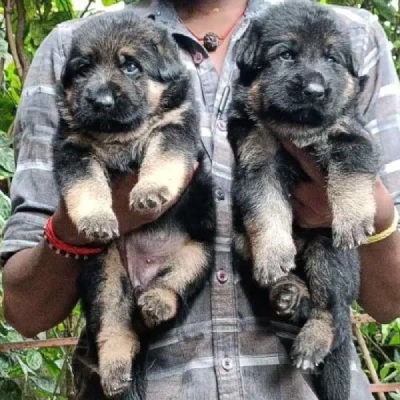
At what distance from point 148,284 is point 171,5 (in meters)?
0.89

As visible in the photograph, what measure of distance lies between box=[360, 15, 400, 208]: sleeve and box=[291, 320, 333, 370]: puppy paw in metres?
0.48

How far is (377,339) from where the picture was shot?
15.6 ft

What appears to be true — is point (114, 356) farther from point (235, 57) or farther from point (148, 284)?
point (235, 57)

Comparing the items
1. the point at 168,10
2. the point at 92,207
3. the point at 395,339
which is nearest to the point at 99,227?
the point at 92,207

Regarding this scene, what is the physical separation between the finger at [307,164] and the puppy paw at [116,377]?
0.68 metres

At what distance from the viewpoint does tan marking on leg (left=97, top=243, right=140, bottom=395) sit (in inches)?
89.4

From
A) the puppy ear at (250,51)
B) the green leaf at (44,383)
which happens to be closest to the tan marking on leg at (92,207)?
the puppy ear at (250,51)

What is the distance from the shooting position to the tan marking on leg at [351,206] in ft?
7.52

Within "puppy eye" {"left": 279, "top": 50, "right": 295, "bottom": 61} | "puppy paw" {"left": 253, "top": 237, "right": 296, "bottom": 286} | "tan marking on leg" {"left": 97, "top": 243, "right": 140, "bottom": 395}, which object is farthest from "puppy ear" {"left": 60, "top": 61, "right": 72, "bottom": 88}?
"puppy paw" {"left": 253, "top": 237, "right": 296, "bottom": 286}

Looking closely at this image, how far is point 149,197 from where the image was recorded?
2.27 metres

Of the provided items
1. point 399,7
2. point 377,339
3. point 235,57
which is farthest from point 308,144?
point 377,339

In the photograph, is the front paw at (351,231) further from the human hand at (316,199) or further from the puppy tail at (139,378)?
the puppy tail at (139,378)

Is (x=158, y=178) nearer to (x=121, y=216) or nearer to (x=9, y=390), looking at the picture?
(x=121, y=216)

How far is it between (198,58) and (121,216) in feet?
1.81
